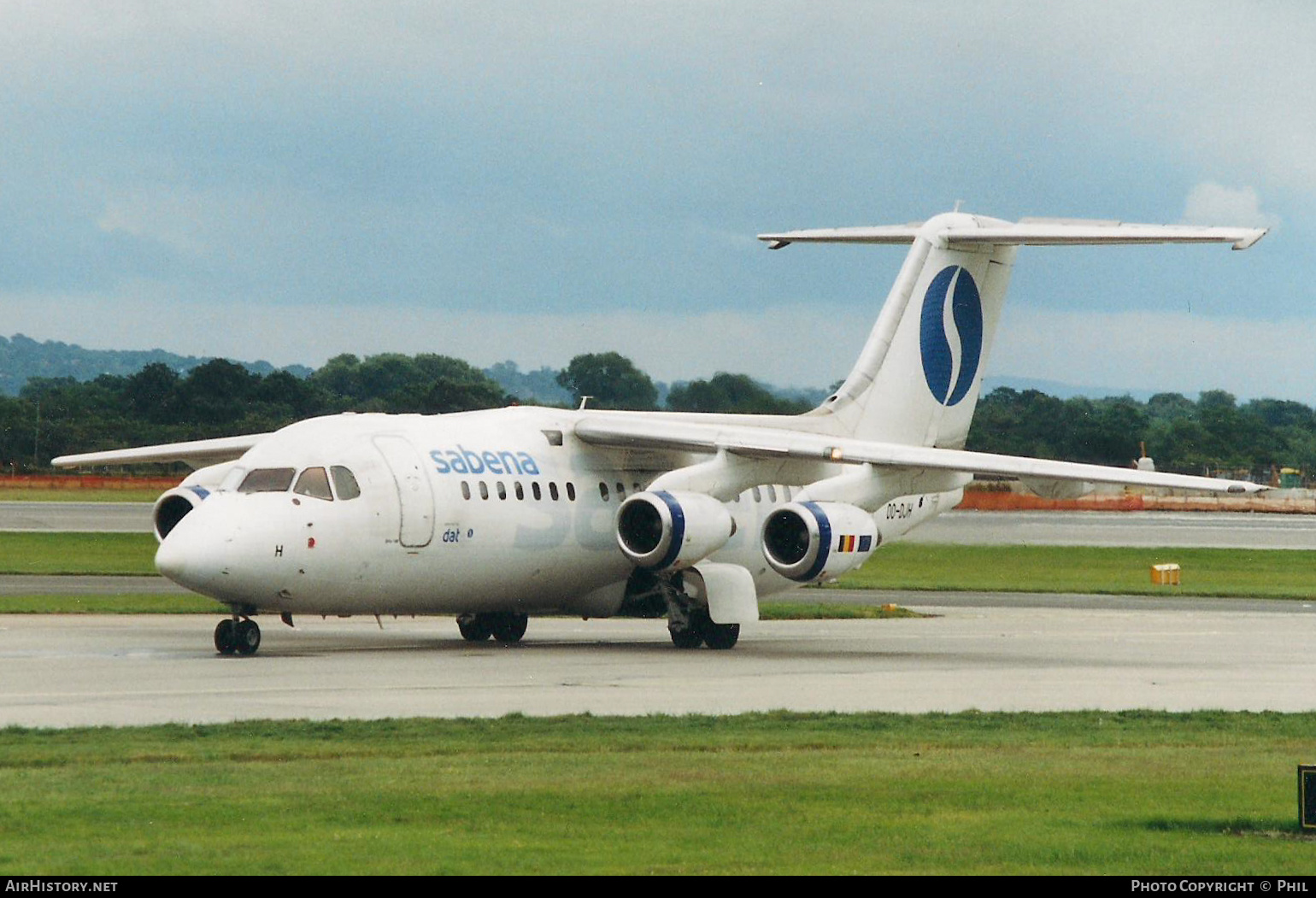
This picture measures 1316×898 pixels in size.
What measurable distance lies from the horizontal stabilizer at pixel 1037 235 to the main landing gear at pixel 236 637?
1250 cm

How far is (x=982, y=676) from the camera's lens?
23.1 m

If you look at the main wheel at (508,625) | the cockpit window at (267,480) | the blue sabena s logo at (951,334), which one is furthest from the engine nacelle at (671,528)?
the blue sabena s logo at (951,334)

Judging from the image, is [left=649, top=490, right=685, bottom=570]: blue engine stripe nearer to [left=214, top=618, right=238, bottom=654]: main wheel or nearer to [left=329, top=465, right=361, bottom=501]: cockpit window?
[left=329, top=465, right=361, bottom=501]: cockpit window

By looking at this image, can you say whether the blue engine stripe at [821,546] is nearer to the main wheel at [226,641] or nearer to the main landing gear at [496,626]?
the main landing gear at [496,626]

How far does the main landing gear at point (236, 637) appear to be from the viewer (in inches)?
963

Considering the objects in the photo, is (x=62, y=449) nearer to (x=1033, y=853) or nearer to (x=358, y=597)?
(x=358, y=597)

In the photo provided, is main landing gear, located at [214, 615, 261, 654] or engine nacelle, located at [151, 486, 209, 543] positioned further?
engine nacelle, located at [151, 486, 209, 543]

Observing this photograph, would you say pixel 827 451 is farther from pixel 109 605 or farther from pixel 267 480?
pixel 109 605

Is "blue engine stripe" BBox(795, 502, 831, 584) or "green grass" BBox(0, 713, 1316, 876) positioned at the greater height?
"blue engine stripe" BBox(795, 502, 831, 584)

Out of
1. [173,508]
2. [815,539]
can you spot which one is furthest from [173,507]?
[815,539]

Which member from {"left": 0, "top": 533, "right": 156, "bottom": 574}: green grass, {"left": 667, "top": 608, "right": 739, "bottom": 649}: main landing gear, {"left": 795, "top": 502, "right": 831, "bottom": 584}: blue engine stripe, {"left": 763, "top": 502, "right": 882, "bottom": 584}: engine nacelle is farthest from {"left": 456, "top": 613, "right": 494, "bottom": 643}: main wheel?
{"left": 0, "top": 533, "right": 156, "bottom": 574}: green grass

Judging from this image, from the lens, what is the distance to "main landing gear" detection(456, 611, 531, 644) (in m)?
28.6

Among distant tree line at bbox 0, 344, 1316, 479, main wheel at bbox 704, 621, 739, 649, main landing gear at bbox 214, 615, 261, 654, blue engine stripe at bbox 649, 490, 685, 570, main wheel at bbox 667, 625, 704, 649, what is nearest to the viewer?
main landing gear at bbox 214, 615, 261, 654

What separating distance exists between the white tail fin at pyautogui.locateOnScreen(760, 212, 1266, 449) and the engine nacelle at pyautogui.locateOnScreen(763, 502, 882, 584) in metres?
4.66
